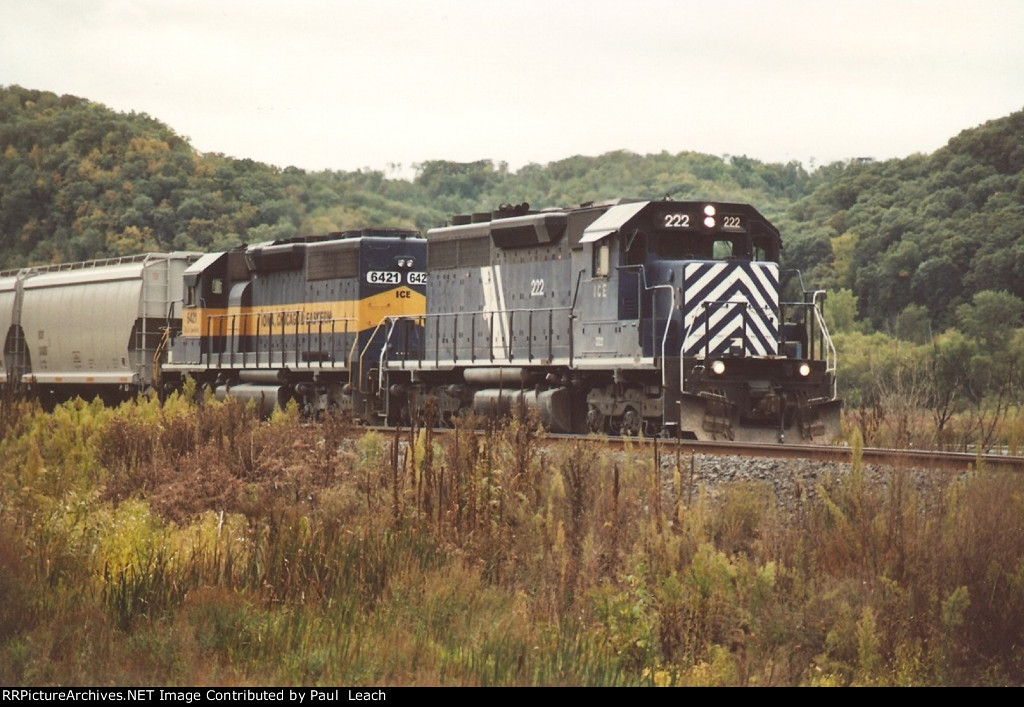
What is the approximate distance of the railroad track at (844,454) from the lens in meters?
11.0

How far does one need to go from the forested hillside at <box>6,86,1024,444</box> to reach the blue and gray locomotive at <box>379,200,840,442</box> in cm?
205

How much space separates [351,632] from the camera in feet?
25.4

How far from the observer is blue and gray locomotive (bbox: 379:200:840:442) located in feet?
53.3

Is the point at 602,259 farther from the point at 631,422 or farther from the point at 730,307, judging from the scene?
the point at 631,422

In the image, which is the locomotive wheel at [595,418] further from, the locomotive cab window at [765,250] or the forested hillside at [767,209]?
the forested hillside at [767,209]

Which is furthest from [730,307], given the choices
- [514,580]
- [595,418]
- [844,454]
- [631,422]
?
[514,580]

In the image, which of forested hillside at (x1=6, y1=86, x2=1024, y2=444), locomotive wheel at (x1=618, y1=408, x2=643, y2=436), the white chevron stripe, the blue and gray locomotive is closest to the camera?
the blue and gray locomotive

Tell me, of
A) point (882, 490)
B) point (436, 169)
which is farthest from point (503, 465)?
point (436, 169)

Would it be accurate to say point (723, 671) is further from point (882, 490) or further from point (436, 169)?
point (436, 169)

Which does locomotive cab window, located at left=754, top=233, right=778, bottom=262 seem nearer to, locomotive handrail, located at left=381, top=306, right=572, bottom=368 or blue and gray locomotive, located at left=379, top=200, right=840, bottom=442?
blue and gray locomotive, located at left=379, top=200, right=840, bottom=442

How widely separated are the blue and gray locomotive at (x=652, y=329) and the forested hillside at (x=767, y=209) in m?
2.05

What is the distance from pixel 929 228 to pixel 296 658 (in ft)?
127

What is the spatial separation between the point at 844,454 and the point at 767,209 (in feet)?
178

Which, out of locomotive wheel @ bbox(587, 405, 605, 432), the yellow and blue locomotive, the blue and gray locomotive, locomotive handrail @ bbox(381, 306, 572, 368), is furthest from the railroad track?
the yellow and blue locomotive
